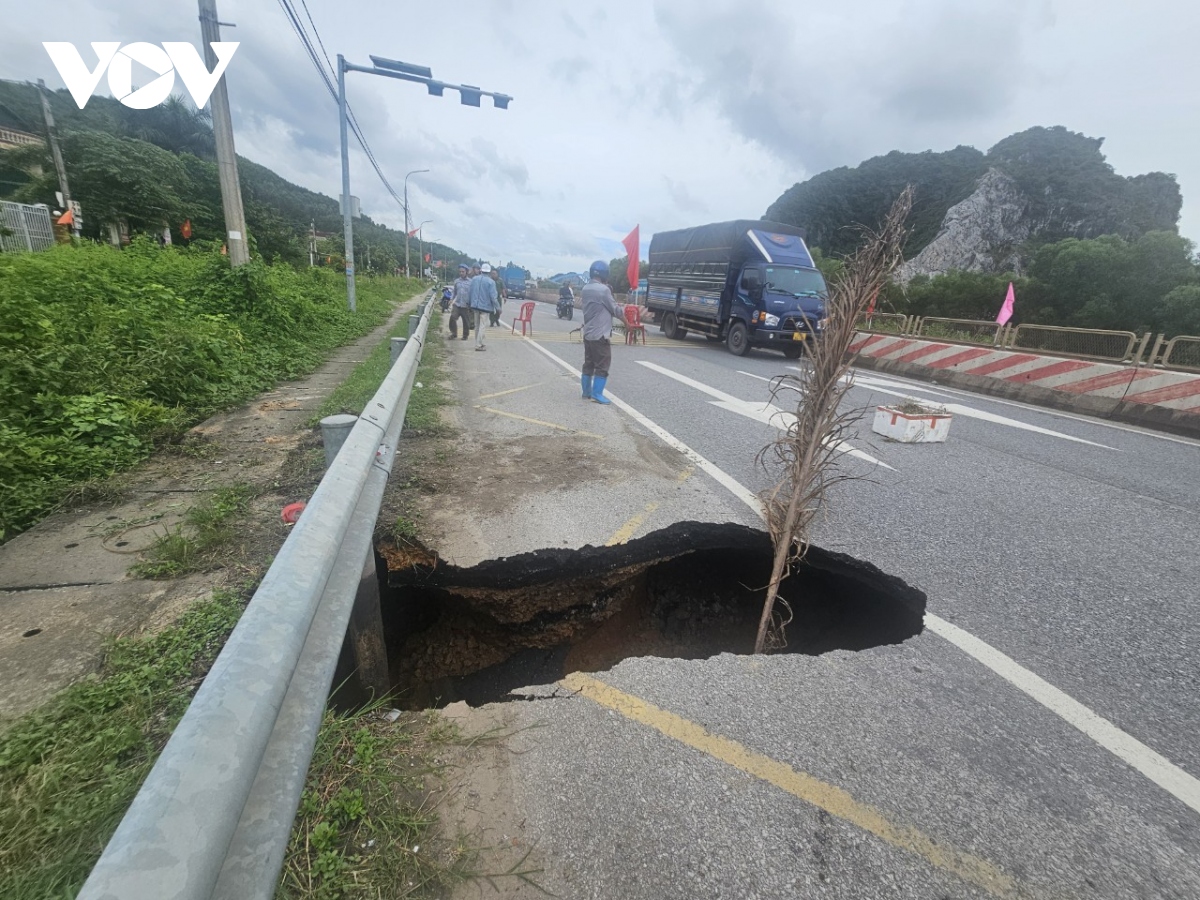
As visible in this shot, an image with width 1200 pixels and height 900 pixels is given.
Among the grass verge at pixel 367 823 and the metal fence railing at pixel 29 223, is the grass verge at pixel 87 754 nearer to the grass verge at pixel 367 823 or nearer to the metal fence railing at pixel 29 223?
the grass verge at pixel 367 823

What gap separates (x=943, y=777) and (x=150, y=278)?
11.1 meters

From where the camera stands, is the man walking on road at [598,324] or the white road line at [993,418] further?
the man walking on road at [598,324]

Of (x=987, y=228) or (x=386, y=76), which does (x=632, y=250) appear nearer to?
(x=386, y=76)

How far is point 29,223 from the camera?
16.5 meters

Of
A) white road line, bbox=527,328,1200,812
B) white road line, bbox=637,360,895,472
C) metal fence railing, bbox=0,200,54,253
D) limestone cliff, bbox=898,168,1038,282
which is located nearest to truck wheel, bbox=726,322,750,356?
white road line, bbox=637,360,895,472

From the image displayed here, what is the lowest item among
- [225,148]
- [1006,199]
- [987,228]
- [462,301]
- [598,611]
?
[598,611]

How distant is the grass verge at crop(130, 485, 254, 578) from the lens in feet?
7.77

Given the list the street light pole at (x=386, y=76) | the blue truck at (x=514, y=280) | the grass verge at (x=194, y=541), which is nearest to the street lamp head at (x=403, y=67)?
the street light pole at (x=386, y=76)

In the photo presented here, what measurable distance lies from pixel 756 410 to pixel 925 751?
19.2ft

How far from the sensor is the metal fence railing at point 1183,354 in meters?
10.9

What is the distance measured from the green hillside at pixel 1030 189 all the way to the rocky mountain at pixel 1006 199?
0.36 feet

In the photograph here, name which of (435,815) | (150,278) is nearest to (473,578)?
(435,815)

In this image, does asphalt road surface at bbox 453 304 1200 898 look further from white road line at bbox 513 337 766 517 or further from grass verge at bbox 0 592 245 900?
grass verge at bbox 0 592 245 900

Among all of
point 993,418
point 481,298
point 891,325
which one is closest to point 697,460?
point 993,418
